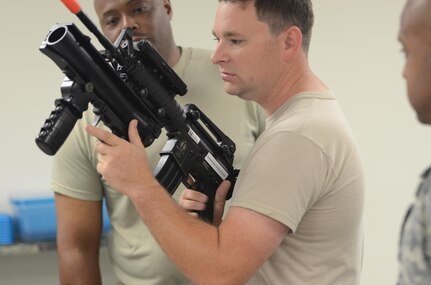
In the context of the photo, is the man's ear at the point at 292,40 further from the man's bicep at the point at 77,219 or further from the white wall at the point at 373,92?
the white wall at the point at 373,92

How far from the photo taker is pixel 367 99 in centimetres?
281

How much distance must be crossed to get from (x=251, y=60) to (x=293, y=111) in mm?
129

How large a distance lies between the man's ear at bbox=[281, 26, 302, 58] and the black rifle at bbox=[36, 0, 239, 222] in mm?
226

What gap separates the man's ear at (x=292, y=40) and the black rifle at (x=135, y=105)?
226mm

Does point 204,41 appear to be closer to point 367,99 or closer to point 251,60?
point 367,99

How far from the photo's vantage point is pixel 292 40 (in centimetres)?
132

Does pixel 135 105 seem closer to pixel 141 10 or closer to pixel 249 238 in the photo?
pixel 249 238

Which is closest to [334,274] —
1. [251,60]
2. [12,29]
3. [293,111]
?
[293,111]

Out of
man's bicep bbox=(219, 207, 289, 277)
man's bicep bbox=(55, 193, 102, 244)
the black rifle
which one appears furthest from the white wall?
man's bicep bbox=(219, 207, 289, 277)

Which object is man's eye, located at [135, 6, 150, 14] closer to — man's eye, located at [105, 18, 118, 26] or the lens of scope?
man's eye, located at [105, 18, 118, 26]

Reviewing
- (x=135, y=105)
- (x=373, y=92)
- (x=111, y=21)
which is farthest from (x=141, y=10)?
(x=373, y=92)

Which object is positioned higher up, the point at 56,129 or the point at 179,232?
the point at 56,129

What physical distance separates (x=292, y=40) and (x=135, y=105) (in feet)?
1.06

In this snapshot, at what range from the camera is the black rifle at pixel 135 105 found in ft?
3.90
